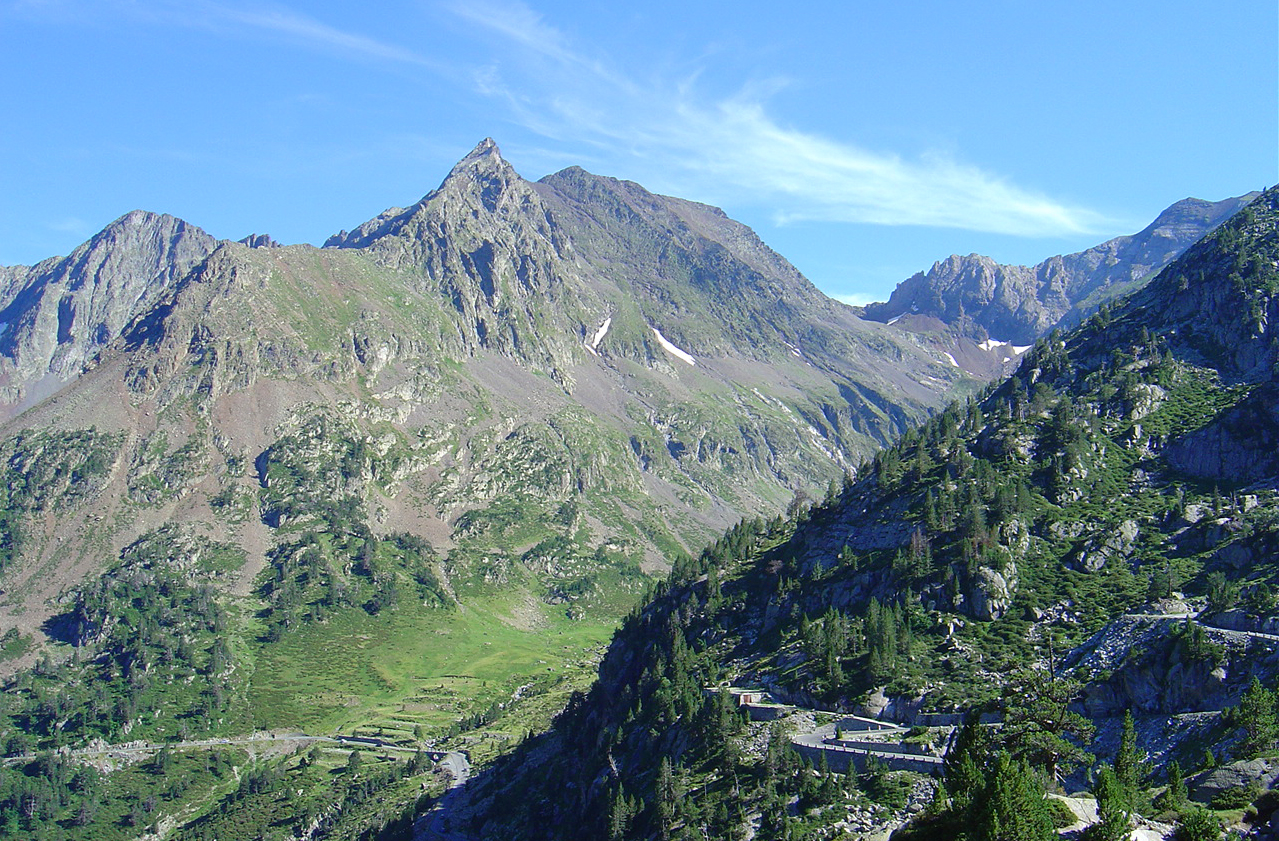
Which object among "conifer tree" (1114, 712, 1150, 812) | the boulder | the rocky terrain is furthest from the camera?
the rocky terrain

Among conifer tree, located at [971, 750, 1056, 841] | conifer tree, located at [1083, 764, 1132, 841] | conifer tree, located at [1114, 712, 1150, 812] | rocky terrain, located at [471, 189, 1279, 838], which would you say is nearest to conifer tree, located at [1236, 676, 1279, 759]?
rocky terrain, located at [471, 189, 1279, 838]

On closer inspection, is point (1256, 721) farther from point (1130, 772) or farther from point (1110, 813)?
point (1110, 813)

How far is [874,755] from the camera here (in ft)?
354

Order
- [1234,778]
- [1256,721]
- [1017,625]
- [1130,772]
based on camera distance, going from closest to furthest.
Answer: [1130,772], [1234,778], [1256,721], [1017,625]

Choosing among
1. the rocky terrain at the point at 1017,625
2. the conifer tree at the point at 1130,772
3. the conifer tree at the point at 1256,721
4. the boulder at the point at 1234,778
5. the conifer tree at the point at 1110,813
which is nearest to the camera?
the conifer tree at the point at 1110,813

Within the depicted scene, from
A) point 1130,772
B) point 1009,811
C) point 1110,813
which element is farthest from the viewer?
point 1130,772

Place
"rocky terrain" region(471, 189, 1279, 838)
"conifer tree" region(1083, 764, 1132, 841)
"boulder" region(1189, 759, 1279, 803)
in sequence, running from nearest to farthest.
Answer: "conifer tree" region(1083, 764, 1132, 841), "boulder" region(1189, 759, 1279, 803), "rocky terrain" region(471, 189, 1279, 838)

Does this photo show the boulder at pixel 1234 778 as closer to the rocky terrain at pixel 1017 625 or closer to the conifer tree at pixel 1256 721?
Answer: the rocky terrain at pixel 1017 625

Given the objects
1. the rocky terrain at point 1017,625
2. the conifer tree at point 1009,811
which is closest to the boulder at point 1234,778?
the rocky terrain at point 1017,625

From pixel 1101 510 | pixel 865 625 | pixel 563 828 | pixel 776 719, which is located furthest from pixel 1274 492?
pixel 563 828

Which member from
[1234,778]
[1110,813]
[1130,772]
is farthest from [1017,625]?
[1110,813]

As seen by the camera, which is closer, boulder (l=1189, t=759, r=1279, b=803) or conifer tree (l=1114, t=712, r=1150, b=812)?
conifer tree (l=1114, t=712, r=1150, b=812)

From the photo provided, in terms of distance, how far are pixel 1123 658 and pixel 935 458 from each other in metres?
85.9

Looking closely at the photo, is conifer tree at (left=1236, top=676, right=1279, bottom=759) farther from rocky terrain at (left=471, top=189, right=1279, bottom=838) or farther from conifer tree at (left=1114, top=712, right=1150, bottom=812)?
conifer tree at (left=1114, top=712, right=1150, bottom=812)
